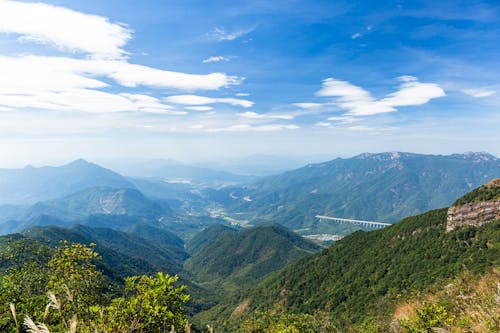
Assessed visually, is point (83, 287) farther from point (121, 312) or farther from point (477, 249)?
point (477, 249)

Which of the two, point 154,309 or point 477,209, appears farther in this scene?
point 477,209

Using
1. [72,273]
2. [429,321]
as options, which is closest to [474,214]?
[429,321]

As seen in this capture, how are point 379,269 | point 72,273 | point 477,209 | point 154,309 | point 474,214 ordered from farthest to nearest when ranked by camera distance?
point 379,269
point 477,209
point 474,214
point 72,273
point 154,309

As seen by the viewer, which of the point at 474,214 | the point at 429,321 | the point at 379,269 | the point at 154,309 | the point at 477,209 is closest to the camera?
the point at 154,309

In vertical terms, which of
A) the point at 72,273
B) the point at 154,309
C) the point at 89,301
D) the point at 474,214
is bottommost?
the point at 474,214

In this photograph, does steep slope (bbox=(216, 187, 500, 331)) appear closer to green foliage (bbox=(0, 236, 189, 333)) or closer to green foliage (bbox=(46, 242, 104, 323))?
green foliage (bbox=(0, 236, 189, 333))

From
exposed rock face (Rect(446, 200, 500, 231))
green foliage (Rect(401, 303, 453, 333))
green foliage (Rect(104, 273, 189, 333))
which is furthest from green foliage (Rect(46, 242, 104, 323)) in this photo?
exposed rock face (Rect(446, 200, 500, 231))

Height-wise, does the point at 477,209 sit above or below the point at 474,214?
above

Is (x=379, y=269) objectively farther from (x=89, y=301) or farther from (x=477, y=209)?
(x=89, y=301)
